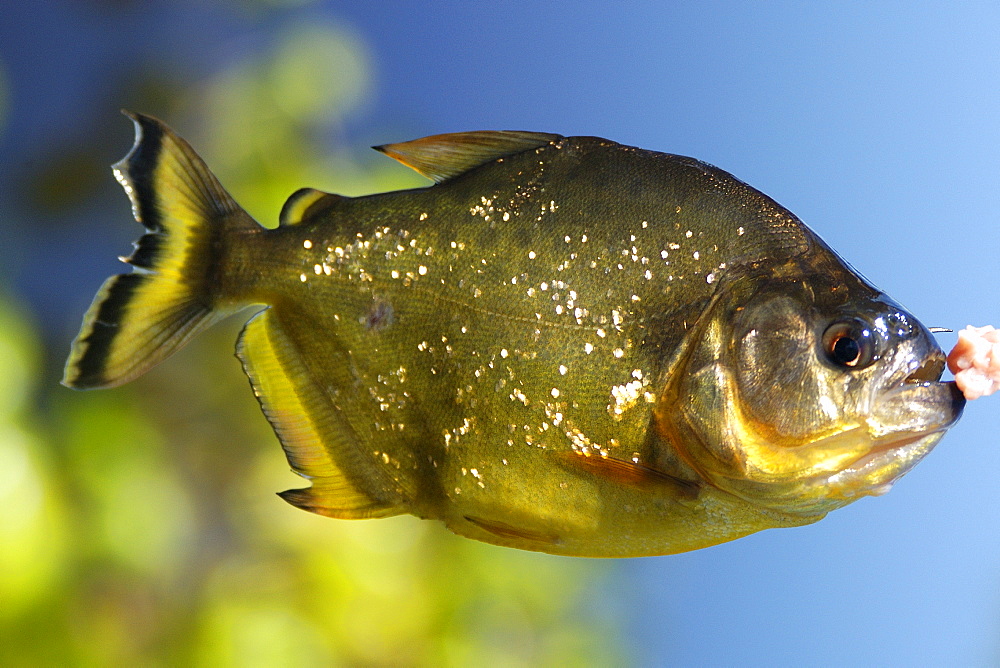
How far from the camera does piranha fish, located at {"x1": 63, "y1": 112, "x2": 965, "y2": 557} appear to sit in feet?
1.92

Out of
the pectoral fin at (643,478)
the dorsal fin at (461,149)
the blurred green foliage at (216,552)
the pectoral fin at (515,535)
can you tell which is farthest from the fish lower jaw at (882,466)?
the blurred green foliage at (216,552)

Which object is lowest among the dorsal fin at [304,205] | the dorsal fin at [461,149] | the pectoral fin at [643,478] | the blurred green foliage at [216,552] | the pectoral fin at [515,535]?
the blurred green foliage at [216,552]

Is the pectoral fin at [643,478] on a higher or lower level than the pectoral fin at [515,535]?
higher

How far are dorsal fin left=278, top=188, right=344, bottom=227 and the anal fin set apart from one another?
3.7 inches

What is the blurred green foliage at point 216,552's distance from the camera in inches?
97.7

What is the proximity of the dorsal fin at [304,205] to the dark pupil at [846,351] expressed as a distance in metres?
0.45

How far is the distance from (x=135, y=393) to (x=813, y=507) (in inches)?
118

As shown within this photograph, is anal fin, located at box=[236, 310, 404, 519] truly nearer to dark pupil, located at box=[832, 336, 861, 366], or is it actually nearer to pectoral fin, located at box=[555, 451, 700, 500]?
pectoral fin, located at box=[555, 451, 700, 500]

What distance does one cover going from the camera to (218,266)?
2.34 ft

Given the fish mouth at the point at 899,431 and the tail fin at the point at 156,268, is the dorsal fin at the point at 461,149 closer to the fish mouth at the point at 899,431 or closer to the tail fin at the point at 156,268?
the tail fin at the point at 156,268

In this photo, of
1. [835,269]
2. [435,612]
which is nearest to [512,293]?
[835,269]

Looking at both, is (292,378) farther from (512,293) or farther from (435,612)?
(435,612)

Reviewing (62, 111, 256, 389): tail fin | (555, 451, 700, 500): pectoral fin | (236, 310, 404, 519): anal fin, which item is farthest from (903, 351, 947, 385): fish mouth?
(62, 111, 256, 389): tail fin

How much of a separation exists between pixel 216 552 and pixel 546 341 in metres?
2.69
